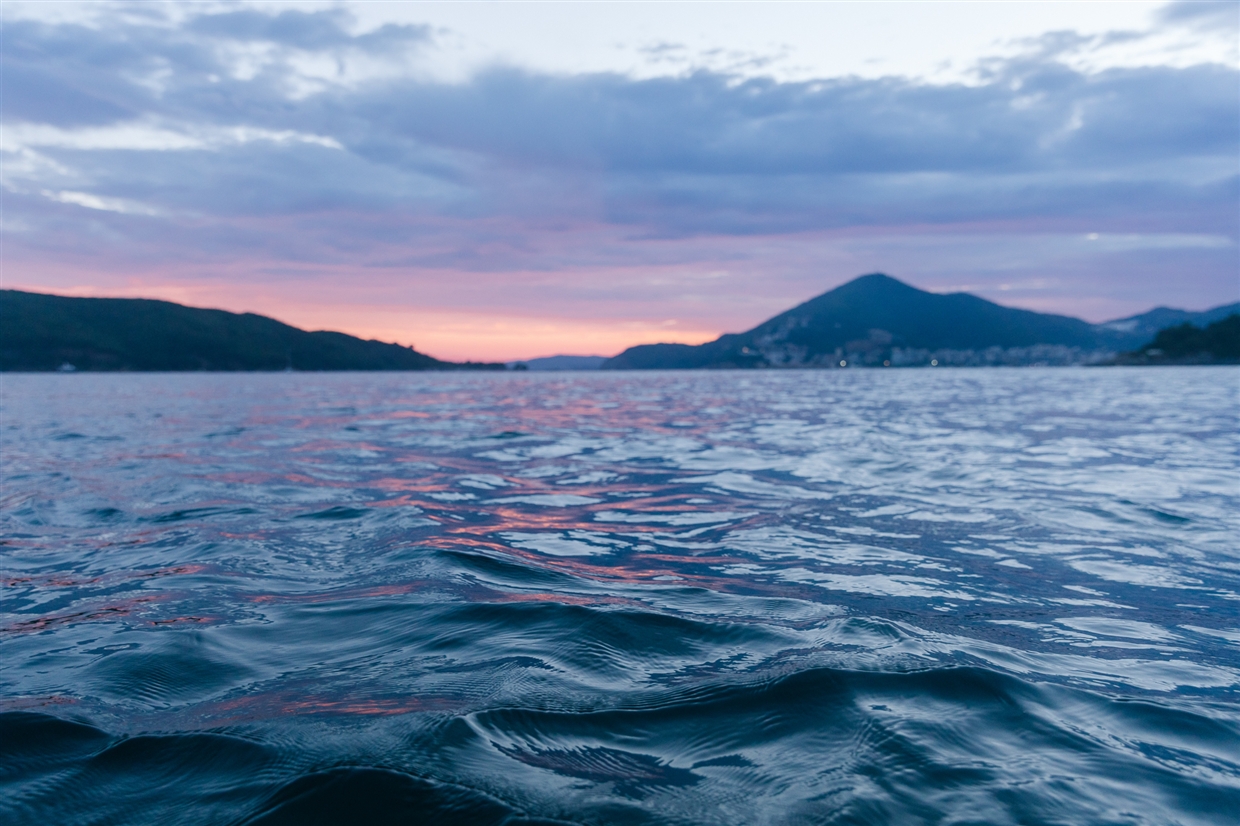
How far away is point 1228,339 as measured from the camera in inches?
6570

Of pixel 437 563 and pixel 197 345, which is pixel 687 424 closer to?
pixel 437 563

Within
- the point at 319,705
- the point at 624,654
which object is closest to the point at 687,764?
the point at 624,654

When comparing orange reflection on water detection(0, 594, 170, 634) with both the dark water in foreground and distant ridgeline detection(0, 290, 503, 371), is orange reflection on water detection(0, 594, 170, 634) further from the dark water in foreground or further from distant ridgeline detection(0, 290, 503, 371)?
distant ridgeline detection(0, 290, 503, 371)

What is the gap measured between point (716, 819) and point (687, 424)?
78.0 feet

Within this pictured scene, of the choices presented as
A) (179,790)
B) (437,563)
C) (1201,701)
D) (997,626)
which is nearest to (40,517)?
(437,563)

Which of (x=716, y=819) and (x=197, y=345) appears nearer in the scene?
(x=716, y=819)

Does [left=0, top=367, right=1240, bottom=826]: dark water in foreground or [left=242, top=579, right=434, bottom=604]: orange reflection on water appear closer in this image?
[left=0, top=367, right=1240, bottom=826]: dark water in foreground

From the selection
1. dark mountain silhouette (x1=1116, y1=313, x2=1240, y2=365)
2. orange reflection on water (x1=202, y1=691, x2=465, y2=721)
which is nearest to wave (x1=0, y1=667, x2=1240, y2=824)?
orange reflection on water (x1=202, y1=691, x2=465, y2=721)

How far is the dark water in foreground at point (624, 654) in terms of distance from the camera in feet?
10.8

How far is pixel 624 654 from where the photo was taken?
5016 mm

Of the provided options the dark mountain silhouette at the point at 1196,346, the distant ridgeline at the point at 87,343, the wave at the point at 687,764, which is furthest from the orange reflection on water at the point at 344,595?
the dark mountain silhouette at the point at 1196,346

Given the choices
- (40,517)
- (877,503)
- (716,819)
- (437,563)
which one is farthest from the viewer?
(877,503)

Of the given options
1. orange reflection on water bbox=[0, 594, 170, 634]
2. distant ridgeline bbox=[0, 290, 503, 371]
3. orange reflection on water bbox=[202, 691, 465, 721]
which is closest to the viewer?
orange reflection on water bbox=[202, 691, 465, 721]

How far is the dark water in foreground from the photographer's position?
3.29 meters
